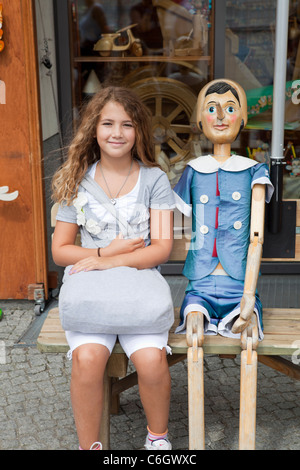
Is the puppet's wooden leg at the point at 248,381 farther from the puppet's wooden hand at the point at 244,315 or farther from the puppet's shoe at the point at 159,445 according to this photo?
the puppet's shoe at the point at 159,445

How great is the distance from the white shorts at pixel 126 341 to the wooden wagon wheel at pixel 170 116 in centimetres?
249

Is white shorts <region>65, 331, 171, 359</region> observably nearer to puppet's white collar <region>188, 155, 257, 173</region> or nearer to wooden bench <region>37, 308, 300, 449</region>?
wooden bench <region>37, 308, 300, 449</region>

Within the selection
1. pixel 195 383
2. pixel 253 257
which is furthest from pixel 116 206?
pixel 195 383

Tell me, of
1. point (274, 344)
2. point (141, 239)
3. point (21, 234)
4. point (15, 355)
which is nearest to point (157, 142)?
point (21, 234)

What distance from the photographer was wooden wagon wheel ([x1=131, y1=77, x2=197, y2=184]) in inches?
179

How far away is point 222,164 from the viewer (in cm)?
262

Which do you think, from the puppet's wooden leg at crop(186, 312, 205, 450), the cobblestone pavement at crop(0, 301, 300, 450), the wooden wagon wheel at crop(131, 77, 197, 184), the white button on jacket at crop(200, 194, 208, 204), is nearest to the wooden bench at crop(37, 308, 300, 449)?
the puppet's wooden leg at crop(186, 312, 205, 450)

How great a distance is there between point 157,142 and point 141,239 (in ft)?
7.40

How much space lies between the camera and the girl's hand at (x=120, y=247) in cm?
248

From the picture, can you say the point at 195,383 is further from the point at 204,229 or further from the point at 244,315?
the point at 204,229

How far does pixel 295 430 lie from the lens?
111 inches

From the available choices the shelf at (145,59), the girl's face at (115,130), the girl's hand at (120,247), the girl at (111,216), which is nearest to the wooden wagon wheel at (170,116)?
the shelf at (145,59)

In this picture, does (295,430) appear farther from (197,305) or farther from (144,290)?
(144,290)

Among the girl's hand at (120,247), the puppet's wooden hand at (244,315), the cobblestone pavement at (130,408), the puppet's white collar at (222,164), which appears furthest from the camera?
the cobblestone pavement at (130,408)
